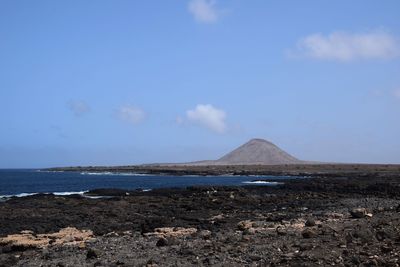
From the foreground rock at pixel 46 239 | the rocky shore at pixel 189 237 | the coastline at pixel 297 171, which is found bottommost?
the foreground rock at pixel 46 239

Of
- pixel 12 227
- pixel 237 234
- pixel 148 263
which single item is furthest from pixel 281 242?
pixel 12 227

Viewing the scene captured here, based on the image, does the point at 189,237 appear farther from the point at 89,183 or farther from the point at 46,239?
the point at 89,183

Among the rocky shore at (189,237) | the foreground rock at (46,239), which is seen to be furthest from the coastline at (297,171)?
the foreground rock at (46,239)

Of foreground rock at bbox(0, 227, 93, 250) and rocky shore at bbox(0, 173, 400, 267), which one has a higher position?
rocky shore at bbox(0, 173, 400, 267)

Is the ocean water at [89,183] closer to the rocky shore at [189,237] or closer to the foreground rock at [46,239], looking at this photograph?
the rocky shore at [189,237]

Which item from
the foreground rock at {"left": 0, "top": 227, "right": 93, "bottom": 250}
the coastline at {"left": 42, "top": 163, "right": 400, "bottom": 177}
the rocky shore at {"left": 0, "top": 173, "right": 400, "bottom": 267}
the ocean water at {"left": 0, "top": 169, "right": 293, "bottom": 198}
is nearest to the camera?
the rocky shore at {"left": 0, "top": 173, "right": 400, "bottom": 267}

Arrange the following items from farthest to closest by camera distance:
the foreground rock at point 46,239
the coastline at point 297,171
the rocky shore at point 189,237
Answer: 1. the coastline at point 297,171
2. the foreground rock at point 46,239
3. the rocky shore at point 189,237

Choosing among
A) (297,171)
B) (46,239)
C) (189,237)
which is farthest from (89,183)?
(189,237)

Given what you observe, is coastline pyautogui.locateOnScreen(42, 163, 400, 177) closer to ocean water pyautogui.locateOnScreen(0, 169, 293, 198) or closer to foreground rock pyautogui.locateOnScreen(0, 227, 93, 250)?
ocean water pyautogui.locateOnScreen(0, 169, 293, 198)

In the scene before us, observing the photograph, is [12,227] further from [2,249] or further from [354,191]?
[354,191]

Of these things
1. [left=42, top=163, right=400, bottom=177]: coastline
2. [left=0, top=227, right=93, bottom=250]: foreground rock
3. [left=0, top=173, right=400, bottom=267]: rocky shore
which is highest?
[left=42, top=163, right=400, bottom=177]: coastline

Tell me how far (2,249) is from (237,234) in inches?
353

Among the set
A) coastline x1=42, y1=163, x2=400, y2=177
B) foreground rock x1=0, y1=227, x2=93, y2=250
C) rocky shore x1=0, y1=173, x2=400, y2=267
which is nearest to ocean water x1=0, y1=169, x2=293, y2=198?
coastline x1=42, y1=163, x2=400, y2=177

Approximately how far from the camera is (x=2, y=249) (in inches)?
747
